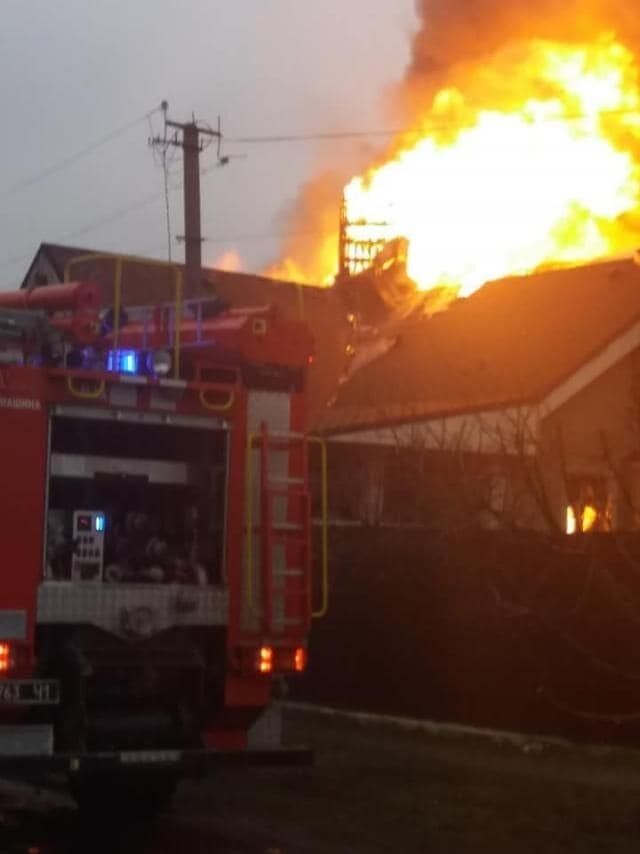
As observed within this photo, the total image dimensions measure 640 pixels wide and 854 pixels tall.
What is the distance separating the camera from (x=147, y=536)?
9.95 meters

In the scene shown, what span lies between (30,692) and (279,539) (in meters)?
1.84

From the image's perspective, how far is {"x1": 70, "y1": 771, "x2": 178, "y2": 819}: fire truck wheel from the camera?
35.7 ft

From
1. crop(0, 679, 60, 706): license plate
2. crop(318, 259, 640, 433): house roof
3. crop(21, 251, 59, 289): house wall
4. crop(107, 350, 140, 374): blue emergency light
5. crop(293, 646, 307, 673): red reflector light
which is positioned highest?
crop(21, 251, 59, 289): house wall

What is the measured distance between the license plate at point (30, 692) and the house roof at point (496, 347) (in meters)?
12.8

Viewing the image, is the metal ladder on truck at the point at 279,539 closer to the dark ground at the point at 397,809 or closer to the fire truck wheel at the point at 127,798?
the dark ground at the point at 397,809

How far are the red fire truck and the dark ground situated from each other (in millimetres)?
950

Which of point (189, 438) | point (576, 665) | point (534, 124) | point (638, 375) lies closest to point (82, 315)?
point (189, 438)

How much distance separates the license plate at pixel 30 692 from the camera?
899 centimetres

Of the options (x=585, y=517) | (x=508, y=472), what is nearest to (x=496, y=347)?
(x=585, y=517)

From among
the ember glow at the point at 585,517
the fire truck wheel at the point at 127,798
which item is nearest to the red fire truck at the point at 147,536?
the fire truck wheel at the point at 127,798

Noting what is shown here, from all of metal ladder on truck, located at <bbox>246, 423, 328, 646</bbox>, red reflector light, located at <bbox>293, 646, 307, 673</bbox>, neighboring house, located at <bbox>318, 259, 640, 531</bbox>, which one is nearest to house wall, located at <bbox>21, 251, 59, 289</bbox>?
neighboring house, located at <bbox>318, 259, 640, 531</bbox>

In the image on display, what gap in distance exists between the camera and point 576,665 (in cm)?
1318

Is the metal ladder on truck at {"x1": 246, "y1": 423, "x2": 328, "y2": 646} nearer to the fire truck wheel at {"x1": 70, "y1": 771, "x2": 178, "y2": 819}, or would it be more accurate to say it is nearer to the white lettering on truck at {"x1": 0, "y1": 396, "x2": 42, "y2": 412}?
the white lettering on truck at {"x1": 0, "y1": 396, "x2": 42, "y2": 412}

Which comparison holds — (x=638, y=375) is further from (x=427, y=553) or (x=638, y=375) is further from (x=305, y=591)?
(x=305, y=591)
